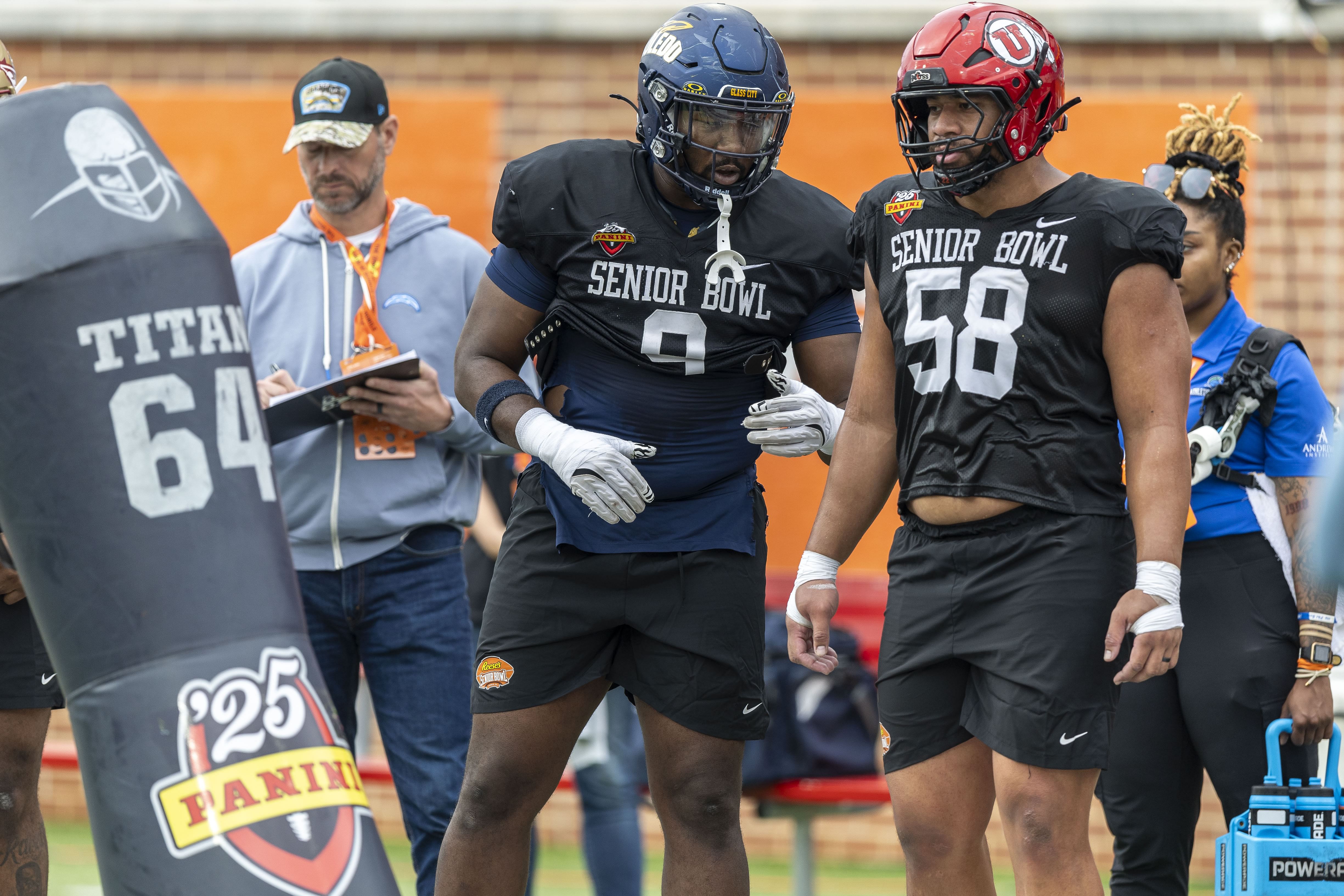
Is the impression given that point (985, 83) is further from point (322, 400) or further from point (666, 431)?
point (322, 400)

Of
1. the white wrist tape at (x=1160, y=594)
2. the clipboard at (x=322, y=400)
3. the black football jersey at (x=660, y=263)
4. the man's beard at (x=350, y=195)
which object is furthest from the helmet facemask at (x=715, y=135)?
the man's beard at (x=350, y=195)

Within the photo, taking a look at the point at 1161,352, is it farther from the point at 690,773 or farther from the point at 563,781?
the point at 563,781

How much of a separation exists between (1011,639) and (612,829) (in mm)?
2265

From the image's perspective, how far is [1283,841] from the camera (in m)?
3.84

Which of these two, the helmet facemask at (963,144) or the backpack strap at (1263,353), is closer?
the helmet facemask at (963,144)

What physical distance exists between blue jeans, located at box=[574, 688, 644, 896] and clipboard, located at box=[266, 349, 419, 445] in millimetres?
1564

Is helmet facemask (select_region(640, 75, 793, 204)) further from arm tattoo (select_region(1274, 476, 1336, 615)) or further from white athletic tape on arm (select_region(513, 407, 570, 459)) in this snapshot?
arm tattoo (select_region(1274, 476, 1336, 615))

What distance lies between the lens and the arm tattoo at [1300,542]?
4102 mm

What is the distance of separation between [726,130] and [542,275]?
0.56 meters

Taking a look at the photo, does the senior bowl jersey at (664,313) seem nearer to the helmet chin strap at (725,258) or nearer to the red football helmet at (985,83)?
the helmet chin strap at (725,258)

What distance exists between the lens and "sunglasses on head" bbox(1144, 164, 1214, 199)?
446cm

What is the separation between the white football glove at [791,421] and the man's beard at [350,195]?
5.23ft

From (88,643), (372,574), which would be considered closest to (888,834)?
(372,574)

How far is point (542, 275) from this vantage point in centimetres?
382
